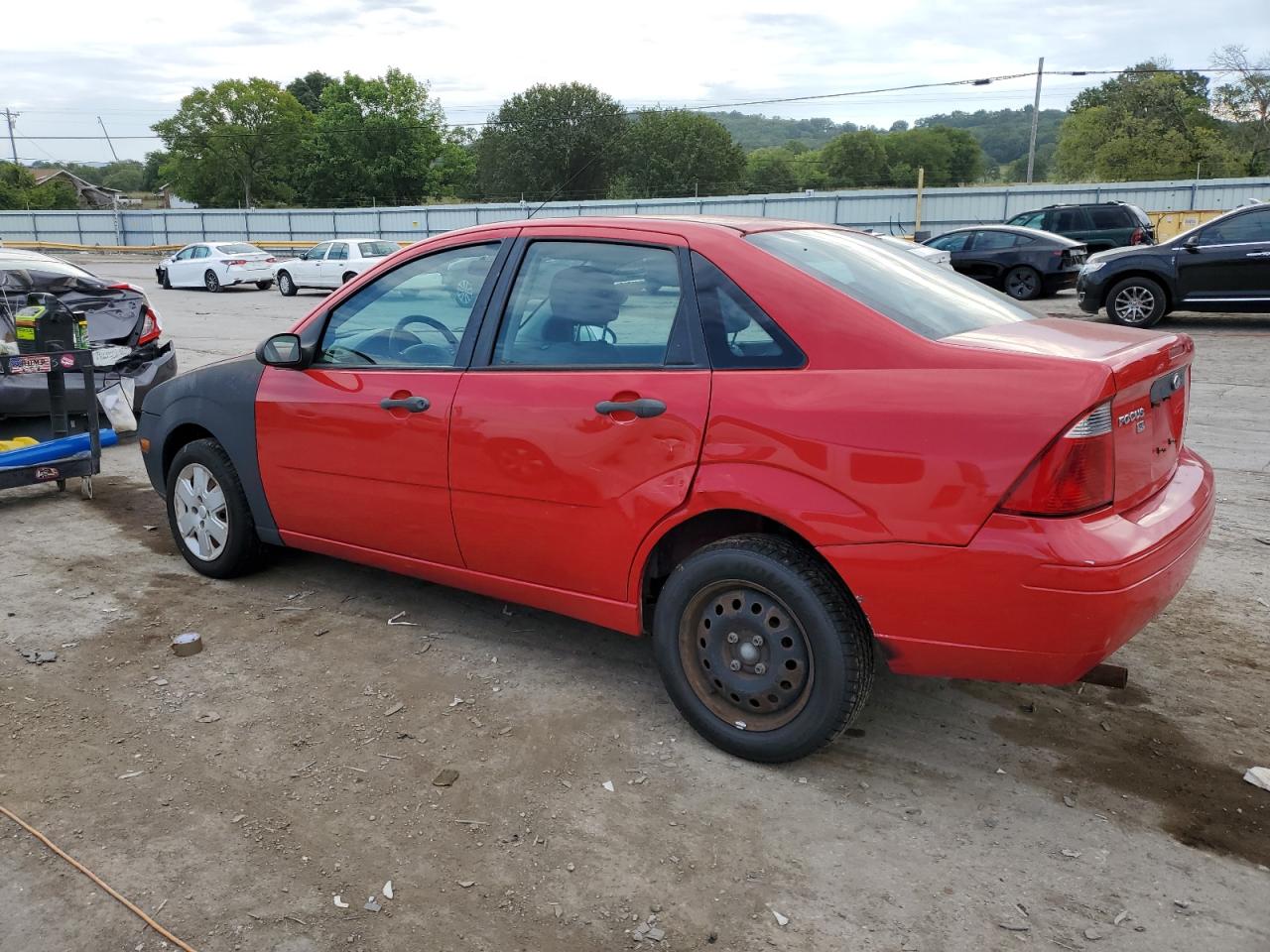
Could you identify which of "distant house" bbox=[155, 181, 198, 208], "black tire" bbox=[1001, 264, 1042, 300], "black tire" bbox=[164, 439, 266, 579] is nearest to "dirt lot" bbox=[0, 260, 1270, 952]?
"black tire" bbox=[164, 439, 266, 579]

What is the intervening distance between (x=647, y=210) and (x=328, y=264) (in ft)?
29.9

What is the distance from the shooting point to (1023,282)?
19.2 metres

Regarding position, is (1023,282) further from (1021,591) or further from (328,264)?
(1021,591)

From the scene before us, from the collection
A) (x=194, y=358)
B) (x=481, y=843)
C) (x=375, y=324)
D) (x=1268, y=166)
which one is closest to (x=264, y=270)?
(x=194, y=358)

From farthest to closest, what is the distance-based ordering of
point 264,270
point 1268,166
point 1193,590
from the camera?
point 1268,166
point 264,270
point 1193,590

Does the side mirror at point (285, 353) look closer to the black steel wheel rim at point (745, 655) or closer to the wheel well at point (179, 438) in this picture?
the wheel well at point (179, 438)

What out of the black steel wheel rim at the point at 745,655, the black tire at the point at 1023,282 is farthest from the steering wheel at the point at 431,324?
the black tire at the point at 1023,282

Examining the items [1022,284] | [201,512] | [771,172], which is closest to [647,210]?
[1022,284]

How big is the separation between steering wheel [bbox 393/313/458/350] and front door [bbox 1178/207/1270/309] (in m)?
12.9

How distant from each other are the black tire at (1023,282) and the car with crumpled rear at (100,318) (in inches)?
596

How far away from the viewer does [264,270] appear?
29141mm

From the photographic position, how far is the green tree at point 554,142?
86750mm

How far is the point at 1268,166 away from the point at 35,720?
72346mm

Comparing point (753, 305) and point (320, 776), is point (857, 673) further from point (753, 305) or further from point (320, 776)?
point (320, 776)
